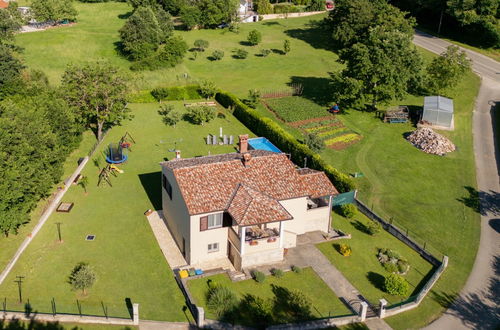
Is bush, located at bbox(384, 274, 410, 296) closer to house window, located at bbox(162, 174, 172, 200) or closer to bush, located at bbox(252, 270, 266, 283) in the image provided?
bush, located at bbox(252, 270, 266, 283)

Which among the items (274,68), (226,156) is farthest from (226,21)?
(226,156)

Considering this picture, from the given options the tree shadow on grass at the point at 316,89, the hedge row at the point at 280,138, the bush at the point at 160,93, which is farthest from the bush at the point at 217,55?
the bush at the point at 160,93

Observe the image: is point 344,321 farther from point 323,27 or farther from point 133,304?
point 323,27

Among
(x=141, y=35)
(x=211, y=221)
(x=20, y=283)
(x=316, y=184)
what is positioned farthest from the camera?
(x=141, y=35)

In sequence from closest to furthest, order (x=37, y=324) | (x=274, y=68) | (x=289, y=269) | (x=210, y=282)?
(x=37, y=324)
(x=210, y=282)
(x=289, y=269)
(x=274, y=68)

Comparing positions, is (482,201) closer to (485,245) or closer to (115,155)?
(485,245)

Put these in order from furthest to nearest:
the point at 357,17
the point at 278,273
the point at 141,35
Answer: the point at 357,17 < the point at 141,35 < the point at 278,273

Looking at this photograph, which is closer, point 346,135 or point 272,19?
point 346,135

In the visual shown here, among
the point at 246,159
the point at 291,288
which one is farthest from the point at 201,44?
the point at 291,288
